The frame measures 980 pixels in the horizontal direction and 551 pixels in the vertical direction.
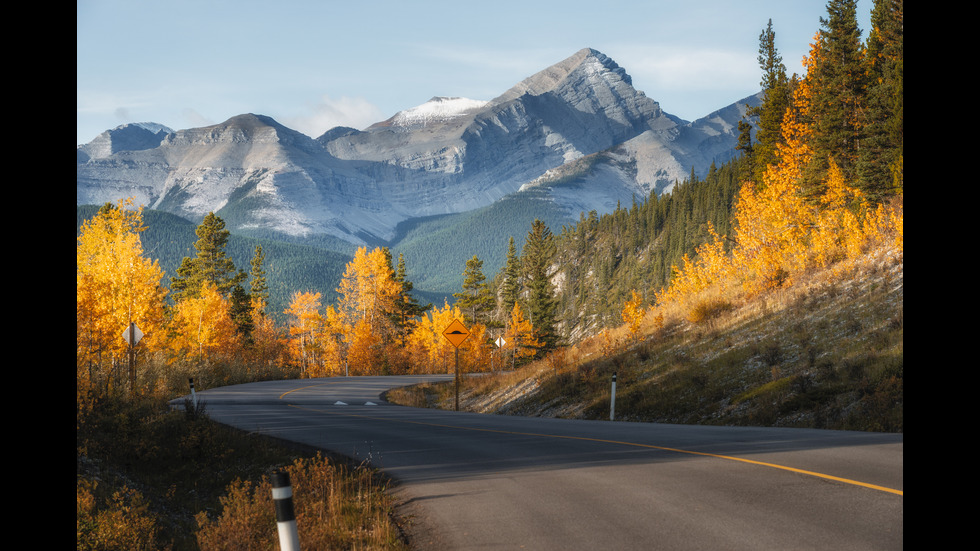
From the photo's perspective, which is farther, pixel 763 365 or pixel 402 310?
pixel 402 310

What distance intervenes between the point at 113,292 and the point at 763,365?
29.5 meters

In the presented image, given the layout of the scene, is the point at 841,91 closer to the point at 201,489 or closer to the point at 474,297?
the point at 201,489

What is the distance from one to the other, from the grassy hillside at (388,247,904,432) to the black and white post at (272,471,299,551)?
12.7m

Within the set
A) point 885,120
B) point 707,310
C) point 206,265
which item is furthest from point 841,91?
point 206,265

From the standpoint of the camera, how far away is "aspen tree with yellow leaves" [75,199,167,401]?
95.9 ft

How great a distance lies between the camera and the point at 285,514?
16.0 feet

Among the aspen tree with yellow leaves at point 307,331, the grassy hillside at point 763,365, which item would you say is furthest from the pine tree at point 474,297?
the grassy hillside at point 763,365

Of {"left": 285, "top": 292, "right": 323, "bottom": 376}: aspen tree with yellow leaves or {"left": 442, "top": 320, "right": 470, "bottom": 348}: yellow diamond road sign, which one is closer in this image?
{"left": 442, "top": 320, "right": 470, "bottom": 348}: yellow diamond road sign

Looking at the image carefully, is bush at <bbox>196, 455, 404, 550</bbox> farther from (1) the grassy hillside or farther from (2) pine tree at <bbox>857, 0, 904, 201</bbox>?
(2) pine tree at <bbox>857, 0, 904, 201</bbox>

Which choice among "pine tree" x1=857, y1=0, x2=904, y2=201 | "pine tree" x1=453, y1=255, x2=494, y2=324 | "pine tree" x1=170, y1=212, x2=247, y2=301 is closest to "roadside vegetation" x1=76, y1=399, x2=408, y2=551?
"pine tree" x1=857, y1=0, x2=904, y2=201

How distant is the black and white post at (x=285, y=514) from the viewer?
4.82 meters
